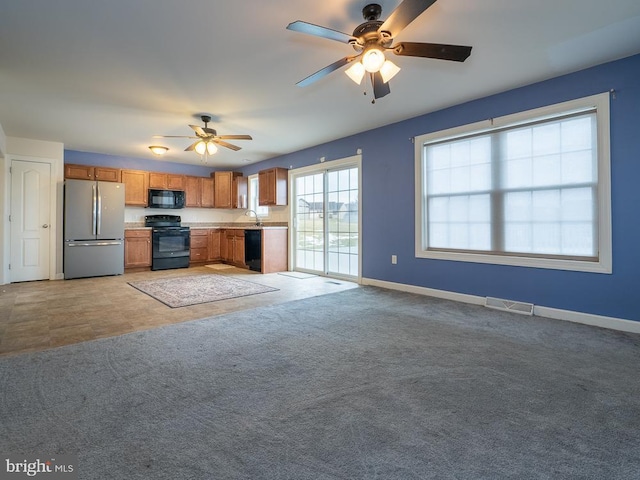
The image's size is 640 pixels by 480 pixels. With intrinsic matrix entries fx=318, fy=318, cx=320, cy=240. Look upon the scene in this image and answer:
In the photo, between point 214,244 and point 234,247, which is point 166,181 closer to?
point 214,244

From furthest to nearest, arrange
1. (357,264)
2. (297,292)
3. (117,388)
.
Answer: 1. (357,264)
2. (297,292)
3. (117,388)

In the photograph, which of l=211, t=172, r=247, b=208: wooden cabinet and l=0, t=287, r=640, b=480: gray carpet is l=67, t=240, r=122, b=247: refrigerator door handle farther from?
l=0, t=287, r=640, b=480: gray carpet

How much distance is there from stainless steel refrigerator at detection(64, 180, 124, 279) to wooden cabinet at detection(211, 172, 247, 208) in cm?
221

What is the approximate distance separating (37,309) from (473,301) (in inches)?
202

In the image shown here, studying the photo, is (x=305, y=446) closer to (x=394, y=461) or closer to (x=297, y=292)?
(x=394, y=461)

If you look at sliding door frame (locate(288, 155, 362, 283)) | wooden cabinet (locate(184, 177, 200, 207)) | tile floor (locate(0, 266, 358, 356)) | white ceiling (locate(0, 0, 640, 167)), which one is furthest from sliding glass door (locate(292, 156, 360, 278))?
wooden cabinet (locate(184, 177, 200, 207))

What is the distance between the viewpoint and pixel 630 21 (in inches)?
93.5

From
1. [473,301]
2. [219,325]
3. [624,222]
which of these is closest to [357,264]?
[473,301]

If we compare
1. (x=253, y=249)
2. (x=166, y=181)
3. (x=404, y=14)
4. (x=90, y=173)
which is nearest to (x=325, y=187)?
(x=253, y=249)

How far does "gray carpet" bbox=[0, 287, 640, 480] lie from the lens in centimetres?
130

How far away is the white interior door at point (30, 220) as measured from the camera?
537 cm

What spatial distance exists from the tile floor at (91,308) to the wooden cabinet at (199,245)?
5.95ft

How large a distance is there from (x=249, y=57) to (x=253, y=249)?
4.24 metres

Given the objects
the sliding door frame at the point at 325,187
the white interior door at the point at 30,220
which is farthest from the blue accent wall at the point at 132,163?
the sliding door frame at the point at 325,187
